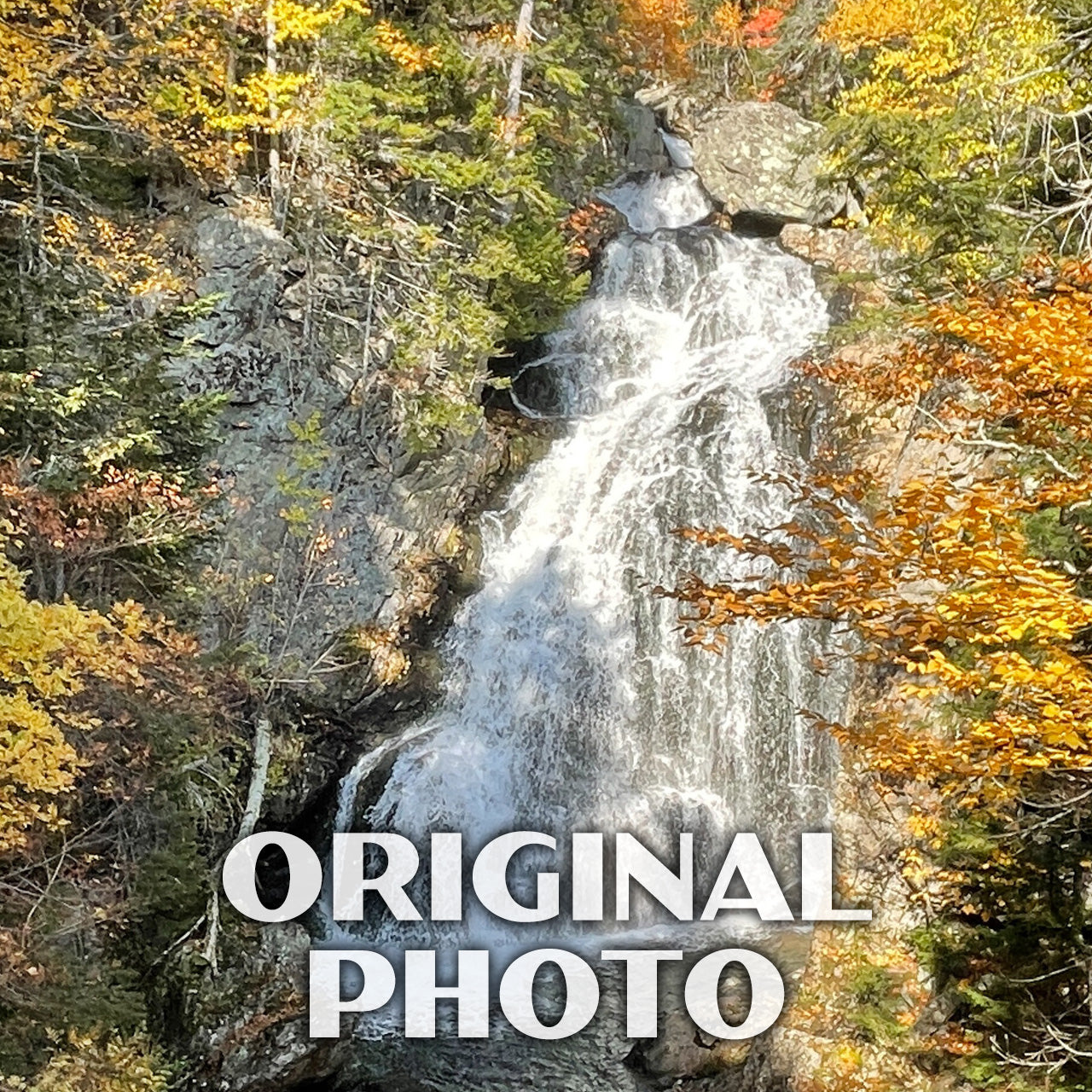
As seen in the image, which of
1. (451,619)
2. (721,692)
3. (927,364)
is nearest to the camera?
(927,364)

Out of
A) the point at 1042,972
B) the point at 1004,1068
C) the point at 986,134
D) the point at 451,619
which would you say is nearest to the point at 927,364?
the point at 986,134

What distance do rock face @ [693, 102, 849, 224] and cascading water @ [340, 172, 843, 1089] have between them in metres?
4.89

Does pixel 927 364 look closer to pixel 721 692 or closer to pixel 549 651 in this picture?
pixel 721 692

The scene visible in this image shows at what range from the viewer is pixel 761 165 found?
18375 millimetres

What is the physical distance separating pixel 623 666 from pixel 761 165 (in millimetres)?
11689

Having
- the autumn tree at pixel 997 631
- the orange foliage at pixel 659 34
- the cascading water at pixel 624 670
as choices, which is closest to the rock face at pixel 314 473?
the cascading water at pixel 624 670

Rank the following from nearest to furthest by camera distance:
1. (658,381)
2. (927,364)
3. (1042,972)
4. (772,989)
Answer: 1. (1042,972)
2. (927,364)
3. (772,989)
4. (658,381)

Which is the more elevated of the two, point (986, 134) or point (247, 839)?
point (986, 134)

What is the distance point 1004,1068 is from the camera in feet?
17.1

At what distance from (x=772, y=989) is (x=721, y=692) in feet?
11.4

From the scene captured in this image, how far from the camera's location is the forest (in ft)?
15.8

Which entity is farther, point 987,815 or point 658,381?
point 658,381

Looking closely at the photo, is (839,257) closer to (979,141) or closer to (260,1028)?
(979,141)

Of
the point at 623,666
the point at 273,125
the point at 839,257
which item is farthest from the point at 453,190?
the point at 839,257
